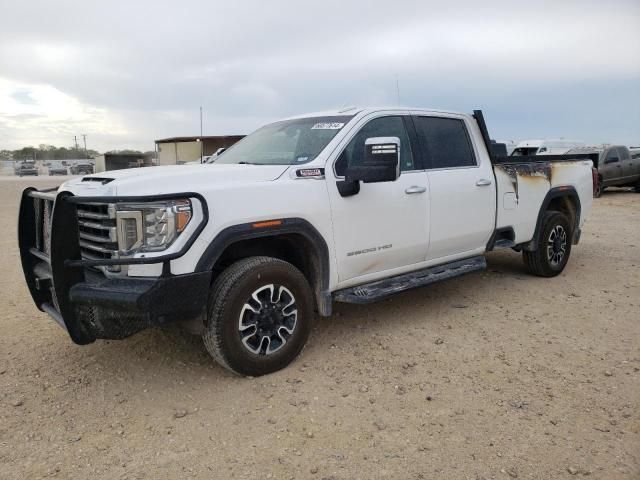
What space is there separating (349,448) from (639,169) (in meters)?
19.1

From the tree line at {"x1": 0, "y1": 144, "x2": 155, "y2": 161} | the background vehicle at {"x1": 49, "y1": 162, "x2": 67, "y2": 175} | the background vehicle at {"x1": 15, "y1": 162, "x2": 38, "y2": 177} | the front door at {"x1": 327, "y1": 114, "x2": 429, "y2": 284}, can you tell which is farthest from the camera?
the tree line at {"x1": 0, "y1": 144, "x2": 155, "y2": 161}

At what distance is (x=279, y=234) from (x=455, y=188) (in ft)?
6.53

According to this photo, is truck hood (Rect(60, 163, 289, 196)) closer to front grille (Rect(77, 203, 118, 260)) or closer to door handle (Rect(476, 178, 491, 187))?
front grille (Rect(77, 203, 118, 260))

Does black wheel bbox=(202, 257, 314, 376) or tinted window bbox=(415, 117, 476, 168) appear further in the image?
tinted window bbox=(415, 117, 476, 168)

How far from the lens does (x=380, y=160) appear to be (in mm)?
3744

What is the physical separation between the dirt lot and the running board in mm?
409

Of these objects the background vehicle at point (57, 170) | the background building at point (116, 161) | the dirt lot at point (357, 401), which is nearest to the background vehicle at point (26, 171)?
the background vehicle at point (57, 170)

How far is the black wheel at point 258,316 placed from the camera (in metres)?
3.51

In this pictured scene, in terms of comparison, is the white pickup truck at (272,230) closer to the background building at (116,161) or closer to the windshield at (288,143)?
the windshield at (288,143)

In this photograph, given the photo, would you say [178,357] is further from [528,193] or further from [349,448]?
[528,193]

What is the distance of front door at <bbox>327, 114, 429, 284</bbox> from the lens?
4.13 metres

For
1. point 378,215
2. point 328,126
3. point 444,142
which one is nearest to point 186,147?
point 444,142

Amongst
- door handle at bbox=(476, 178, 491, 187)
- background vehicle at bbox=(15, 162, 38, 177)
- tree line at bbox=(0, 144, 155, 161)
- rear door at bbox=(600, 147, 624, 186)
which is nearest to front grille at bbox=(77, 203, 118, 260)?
door handle at bbox=(476, 178, 491, 187)

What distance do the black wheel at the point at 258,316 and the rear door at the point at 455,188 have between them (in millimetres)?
1594
